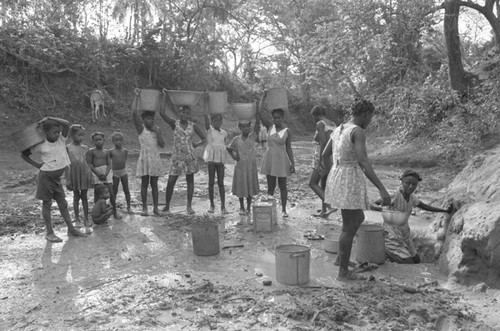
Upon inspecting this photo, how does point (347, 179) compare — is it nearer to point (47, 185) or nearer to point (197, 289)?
point (197, 289)

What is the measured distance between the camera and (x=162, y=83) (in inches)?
801

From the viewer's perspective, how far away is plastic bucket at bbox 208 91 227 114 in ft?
20.3

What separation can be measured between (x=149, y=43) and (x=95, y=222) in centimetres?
1525

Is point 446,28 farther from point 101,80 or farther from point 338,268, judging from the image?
point 101,80

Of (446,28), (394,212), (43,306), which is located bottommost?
(43,306)

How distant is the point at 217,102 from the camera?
6.22 metres

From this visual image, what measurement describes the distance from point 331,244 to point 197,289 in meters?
1.75

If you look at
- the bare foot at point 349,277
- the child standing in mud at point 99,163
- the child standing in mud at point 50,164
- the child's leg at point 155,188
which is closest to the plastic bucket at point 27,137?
the child standing in mud at point 50,164

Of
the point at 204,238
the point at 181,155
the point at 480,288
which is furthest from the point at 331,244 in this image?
the point at 181,155

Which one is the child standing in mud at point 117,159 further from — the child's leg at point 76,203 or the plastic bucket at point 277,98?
the plastic bucket at point 277,98

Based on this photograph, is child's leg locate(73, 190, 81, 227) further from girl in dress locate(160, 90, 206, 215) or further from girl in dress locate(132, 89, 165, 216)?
girl in dress locate(160, 90, 206, 215)

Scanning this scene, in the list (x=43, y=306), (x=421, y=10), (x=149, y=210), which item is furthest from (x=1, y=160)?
(x=421, y=10)

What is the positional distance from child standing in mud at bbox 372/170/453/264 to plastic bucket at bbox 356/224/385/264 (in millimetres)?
196

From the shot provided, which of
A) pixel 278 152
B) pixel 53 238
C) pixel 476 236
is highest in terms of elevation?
pixel 278 152
